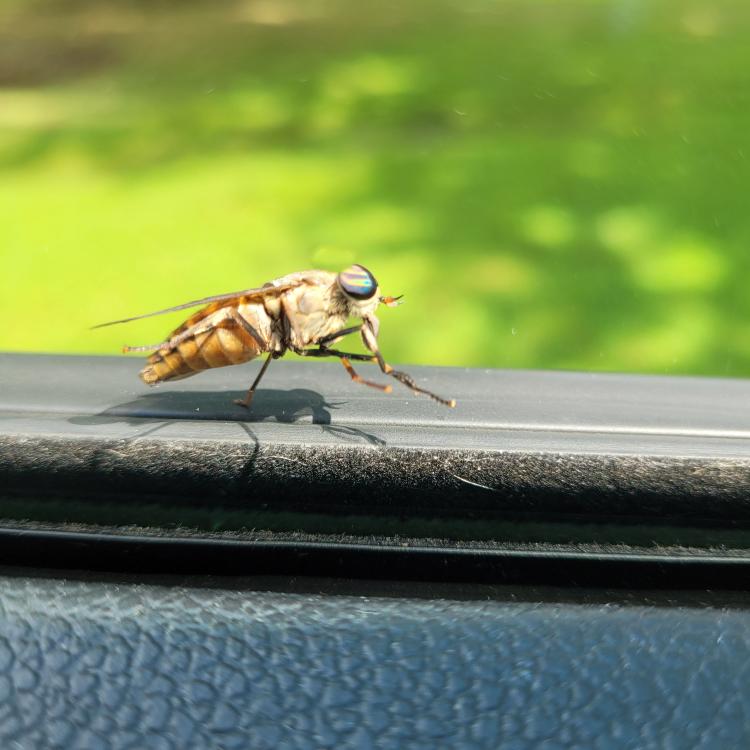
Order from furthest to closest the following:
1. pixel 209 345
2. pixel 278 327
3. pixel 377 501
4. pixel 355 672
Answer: pixel 278 327, pixel 209 345, pixel 377 501, pixel 355 672

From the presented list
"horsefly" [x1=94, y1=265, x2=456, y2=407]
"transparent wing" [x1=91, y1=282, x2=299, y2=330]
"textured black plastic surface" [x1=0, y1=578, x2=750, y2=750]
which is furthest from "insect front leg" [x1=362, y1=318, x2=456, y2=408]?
"textured black plastic surface" [x1=0, y1=578, x2=750, y2=750]

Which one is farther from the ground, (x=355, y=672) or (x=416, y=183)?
(x=416, y=183)

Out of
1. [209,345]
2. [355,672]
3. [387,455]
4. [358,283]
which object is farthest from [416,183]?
[355,672]

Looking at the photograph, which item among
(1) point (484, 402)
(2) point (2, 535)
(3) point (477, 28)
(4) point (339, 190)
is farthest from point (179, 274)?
(3) point (477, 28)

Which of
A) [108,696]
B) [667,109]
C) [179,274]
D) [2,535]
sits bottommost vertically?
[108,696]

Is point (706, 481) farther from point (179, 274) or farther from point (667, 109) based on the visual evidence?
point (667, 109)

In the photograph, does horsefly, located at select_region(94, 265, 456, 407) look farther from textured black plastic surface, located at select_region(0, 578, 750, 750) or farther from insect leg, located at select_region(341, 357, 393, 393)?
textured black plastic surface, located at select_region(0, 578, 750, 750)

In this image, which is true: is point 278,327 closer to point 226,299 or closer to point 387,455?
point 226,299

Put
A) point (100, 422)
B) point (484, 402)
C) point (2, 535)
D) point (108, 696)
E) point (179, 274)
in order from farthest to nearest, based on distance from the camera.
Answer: point (179, 274), point (484, 402), point (100, 422), point (2, 535), point (108, 696)
